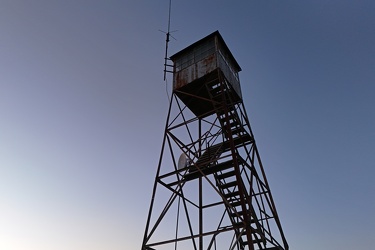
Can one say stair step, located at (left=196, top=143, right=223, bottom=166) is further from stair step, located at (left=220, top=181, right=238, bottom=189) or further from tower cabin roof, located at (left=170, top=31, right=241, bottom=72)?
tower cabin roof, located at (left=170, top=31, right=241, bottom=72)

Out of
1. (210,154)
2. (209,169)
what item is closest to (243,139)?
(210,154)

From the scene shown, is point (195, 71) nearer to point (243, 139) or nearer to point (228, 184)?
point (243, 139)

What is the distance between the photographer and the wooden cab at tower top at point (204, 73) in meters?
14.1

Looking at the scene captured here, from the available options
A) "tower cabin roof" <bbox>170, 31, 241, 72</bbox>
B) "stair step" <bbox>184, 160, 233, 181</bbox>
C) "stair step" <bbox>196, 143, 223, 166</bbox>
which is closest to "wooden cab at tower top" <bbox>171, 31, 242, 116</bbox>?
"tower cabin roof" <bbox>170, 31, 241, 72</bbox>

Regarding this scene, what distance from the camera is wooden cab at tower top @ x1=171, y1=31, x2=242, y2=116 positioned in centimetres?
1414

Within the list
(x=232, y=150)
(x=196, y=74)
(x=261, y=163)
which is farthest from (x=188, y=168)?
(x=196, y=74)

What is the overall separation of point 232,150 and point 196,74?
16.1 feet

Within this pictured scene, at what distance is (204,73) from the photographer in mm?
14148

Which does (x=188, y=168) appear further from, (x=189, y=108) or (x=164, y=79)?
(x=164, y=79)

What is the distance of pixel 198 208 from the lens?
1412 cm

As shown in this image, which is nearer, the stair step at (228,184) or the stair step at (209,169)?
the stair step at (209,169)

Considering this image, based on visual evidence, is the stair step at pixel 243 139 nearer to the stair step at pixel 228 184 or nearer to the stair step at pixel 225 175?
the stair step at pixel 225 175

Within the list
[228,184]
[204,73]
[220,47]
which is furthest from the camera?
[220,47]

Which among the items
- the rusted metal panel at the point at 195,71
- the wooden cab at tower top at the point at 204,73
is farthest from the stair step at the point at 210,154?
the rusted metal panel at the point at 195,71
